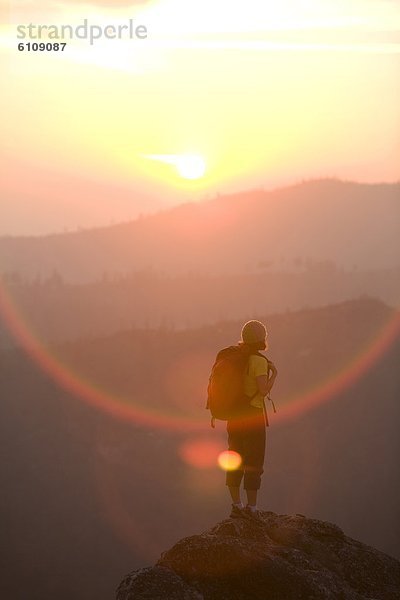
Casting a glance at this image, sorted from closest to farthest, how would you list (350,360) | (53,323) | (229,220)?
(350,360)
(53,323)
(229,220)

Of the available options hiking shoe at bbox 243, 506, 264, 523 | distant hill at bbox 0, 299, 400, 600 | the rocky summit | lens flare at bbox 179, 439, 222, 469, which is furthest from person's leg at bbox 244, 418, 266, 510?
lens flare at bbox 179, 439, 222, 469

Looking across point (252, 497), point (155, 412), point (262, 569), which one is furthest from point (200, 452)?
point (262, 569)

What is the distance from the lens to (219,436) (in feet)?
361

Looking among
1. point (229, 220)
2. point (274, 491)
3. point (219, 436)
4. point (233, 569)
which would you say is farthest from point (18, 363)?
point (233, 569)

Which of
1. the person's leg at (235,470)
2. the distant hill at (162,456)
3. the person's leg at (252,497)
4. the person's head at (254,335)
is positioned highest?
the distant hill at (162,456)

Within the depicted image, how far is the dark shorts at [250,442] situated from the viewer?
10609mm

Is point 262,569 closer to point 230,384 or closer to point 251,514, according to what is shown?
A: point 251,514

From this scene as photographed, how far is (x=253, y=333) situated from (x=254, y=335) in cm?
3

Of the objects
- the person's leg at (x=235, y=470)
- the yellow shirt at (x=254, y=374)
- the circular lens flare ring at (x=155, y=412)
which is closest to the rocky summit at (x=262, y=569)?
the person's leg at (x=235, y=470)

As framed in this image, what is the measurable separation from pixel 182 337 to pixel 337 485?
54.0 metres

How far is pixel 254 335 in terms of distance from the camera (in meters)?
10.5

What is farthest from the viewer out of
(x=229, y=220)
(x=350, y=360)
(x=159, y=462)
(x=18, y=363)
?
(x=229, y=220)

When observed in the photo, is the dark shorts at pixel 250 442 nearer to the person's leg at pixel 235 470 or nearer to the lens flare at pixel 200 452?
the person's leg at pixel 235 470

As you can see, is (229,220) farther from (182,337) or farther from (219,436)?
(219,436)
